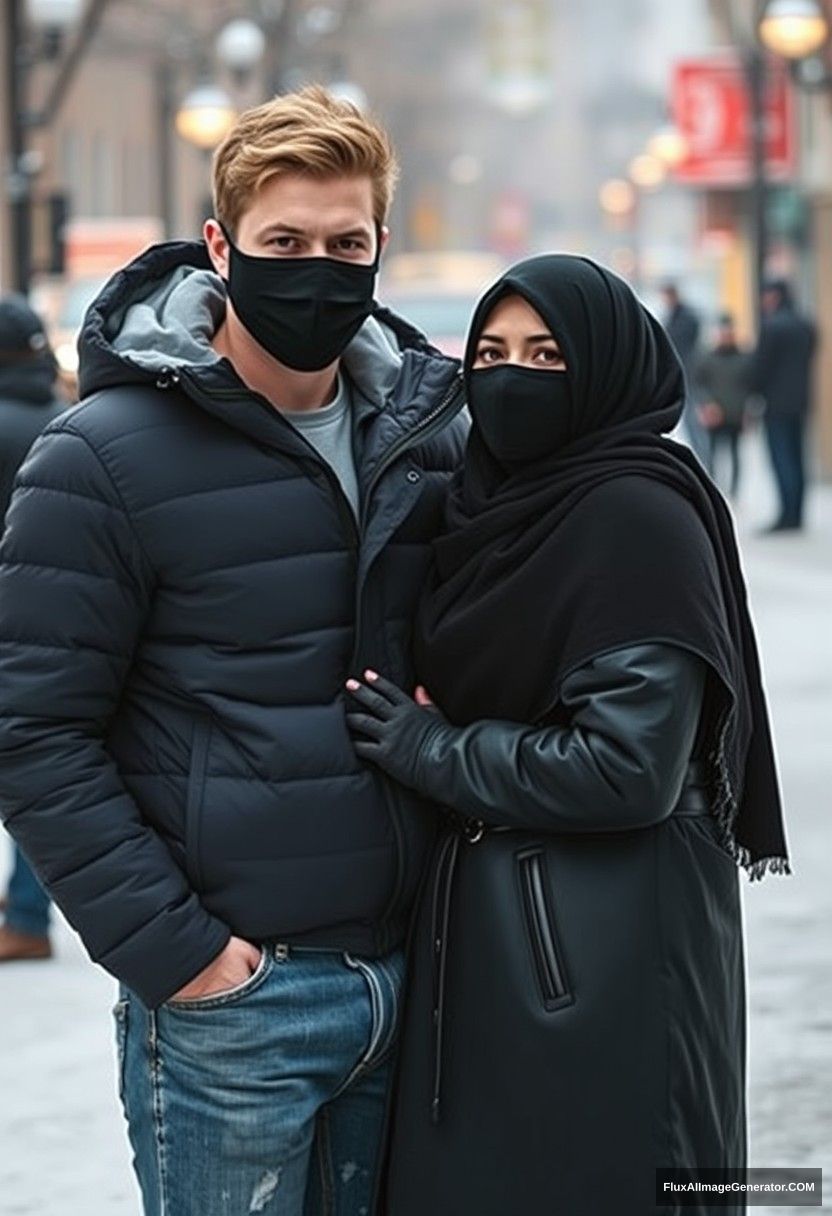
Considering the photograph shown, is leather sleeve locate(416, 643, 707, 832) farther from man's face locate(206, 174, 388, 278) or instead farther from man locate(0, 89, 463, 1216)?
man's face locate(206, 174, 388, 278)

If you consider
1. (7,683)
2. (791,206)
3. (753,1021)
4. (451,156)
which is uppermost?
(7,683)

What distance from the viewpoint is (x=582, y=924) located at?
3459 mm

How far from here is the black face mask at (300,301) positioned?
3.52m

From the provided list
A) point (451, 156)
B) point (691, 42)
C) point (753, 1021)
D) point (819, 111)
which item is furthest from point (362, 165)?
point (691, 42)

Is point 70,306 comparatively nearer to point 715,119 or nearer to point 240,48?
point 240,48

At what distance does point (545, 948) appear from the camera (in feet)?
11.4

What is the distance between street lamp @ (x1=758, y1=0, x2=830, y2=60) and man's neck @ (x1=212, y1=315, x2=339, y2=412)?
2037 cm

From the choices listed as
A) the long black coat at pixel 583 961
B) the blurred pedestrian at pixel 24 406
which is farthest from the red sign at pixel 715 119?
the long black coat at pixel 583 961

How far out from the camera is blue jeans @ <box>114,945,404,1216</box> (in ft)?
11.7

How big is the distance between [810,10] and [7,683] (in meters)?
20.8

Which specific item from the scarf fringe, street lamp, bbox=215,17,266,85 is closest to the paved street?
the scarf fringe

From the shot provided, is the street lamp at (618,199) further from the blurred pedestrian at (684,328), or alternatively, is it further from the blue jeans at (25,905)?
the blue jeans at (25,905)

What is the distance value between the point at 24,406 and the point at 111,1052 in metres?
1.87

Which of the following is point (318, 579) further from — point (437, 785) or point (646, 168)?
point (646, 168)
